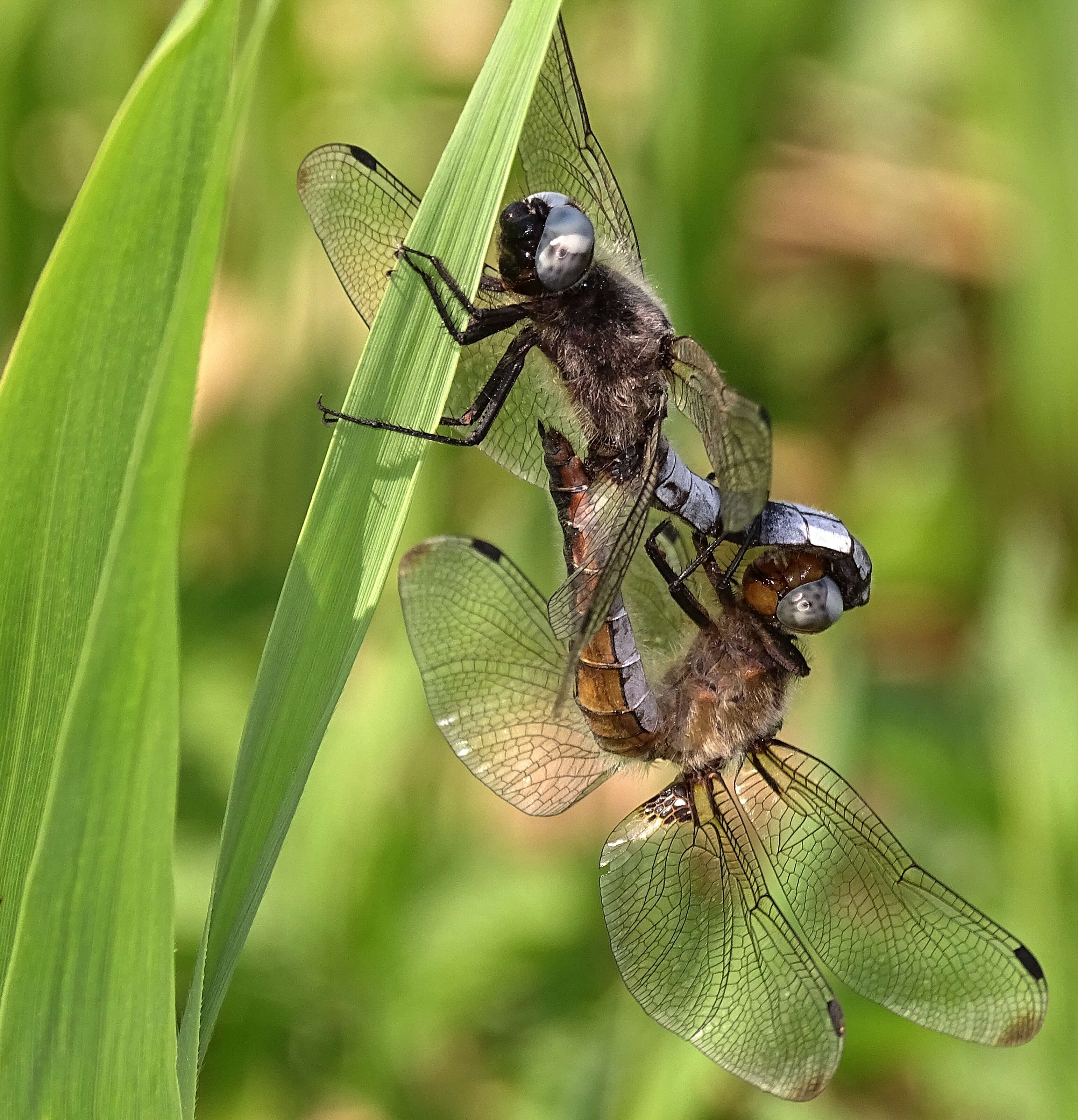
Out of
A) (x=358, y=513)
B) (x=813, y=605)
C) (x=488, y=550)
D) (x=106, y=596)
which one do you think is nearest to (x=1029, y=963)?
(x=813, y=605)

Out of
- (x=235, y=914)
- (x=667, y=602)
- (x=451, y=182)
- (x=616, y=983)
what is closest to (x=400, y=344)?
(x=451, y=182)

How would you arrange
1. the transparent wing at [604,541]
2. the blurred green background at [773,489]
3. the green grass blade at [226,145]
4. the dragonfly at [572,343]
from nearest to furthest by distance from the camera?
the green grass blade at [226,145] → the transparent wing at [604,541] → the dragonfly at [572,343] → the blurred green background at [773,489]

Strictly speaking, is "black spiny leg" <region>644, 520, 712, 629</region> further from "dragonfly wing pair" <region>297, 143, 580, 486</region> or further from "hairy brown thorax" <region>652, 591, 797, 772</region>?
"dragonfly wing pair" <region>297, 143, 580, 486</region>

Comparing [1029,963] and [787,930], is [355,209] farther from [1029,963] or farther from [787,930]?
[1029,963]

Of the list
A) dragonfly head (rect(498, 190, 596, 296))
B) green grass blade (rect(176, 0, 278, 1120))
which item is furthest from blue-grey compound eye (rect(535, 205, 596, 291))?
green grass blade (rect(176, 0, 278, 1120))

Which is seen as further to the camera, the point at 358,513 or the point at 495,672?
the point at 495,672

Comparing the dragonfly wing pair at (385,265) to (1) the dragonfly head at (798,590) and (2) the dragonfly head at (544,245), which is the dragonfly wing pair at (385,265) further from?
(1) the dragonfly head at (798,590)

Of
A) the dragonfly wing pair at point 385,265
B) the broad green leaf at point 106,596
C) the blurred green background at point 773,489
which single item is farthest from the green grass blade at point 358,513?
the blurred green background at point 773,489

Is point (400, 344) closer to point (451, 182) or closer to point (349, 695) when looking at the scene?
point (451, 182)
